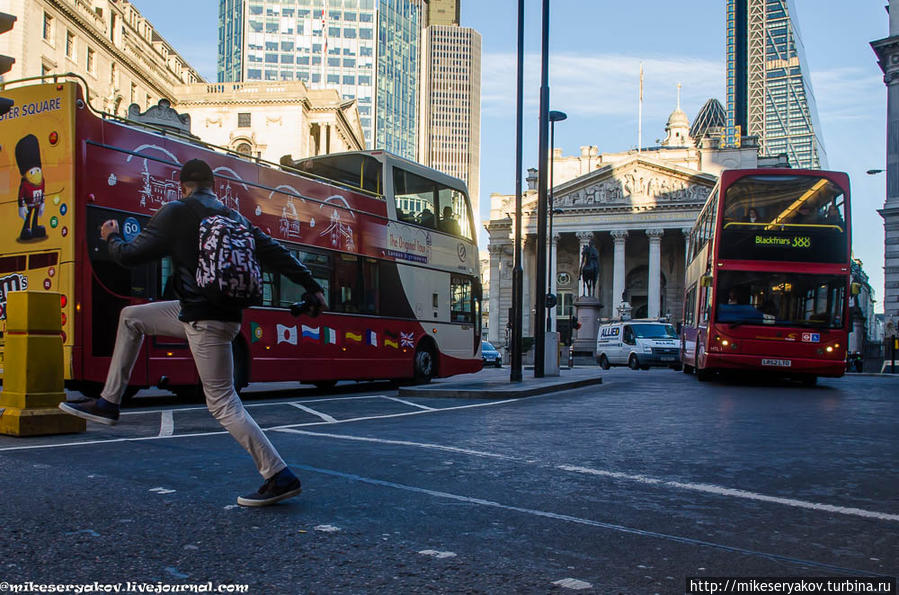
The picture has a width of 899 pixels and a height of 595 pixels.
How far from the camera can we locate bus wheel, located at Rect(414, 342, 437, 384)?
51.9 feet

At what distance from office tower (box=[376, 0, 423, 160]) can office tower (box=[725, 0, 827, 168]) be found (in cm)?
5635

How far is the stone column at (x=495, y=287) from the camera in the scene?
234 feet

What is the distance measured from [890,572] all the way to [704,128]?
137 metres

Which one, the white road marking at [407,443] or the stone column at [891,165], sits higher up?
the stone column at [891,165]

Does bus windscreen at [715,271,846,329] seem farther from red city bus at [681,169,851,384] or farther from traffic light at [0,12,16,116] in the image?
traffic light at [0,12,16,116]

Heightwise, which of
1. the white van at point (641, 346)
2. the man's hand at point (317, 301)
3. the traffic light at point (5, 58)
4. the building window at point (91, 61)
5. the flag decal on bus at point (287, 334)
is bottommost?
the white van at point (641, 346)

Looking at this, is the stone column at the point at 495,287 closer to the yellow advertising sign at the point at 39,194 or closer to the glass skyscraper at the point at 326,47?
the glass skyscraper at the point at 326,47

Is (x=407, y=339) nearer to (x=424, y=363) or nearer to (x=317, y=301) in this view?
(x=424, y=363)

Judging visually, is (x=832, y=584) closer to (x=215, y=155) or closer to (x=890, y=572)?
(x=890, y=572)

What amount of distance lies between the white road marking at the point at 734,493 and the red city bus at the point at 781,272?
1184 centimetres

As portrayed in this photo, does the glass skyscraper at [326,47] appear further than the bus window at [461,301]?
Yes

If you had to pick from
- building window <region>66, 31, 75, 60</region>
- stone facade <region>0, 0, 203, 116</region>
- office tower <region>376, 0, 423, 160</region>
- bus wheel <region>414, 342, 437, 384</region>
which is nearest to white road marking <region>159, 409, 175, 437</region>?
bus wheel <region>414, 342, 437, 384</region>

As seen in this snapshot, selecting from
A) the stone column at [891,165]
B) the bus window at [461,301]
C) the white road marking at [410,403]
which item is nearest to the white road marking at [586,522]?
the white road marking at [410,403]

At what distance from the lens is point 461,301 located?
685 inches
